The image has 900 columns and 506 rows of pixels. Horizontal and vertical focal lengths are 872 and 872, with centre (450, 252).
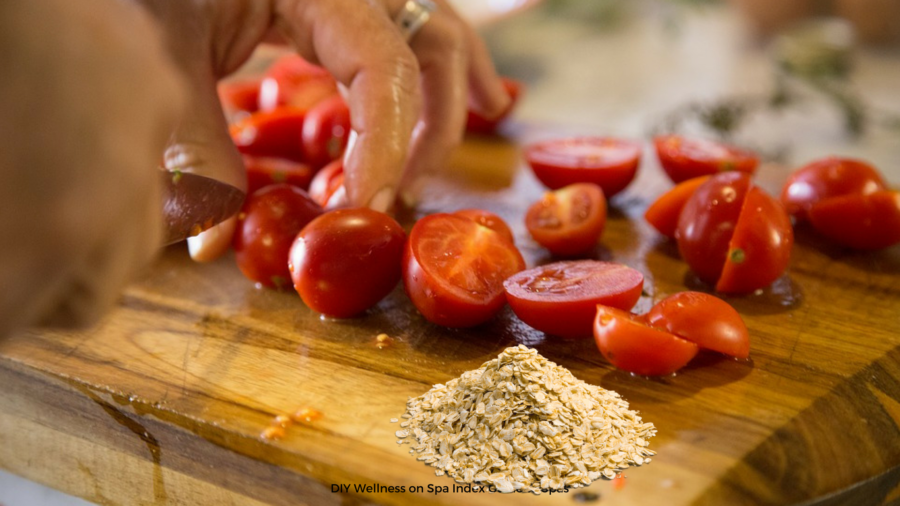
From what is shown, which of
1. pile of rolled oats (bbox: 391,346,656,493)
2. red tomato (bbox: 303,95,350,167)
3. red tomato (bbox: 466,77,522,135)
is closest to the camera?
pile of rolled oats (bbox: 391,346,656,493)

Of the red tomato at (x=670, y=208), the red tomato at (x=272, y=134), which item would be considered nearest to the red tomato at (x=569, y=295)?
the red tomato at (x=670, y=208)

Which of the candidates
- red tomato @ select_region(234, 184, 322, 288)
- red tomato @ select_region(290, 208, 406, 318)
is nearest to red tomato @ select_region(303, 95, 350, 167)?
red tomato @ select_region(234, 184, 322, 288)

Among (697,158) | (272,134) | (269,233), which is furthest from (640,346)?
(272,134)

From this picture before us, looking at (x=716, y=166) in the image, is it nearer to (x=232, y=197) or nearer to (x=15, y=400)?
(x=232, y=197)

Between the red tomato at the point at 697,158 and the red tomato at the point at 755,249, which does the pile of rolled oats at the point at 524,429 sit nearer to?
the red tomato at the point at 755,249

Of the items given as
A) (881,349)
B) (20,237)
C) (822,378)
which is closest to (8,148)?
(20,237)

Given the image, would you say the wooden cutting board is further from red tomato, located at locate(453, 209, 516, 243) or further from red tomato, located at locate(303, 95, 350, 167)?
red tomato, located at locate(303, 95, 350, 167)
